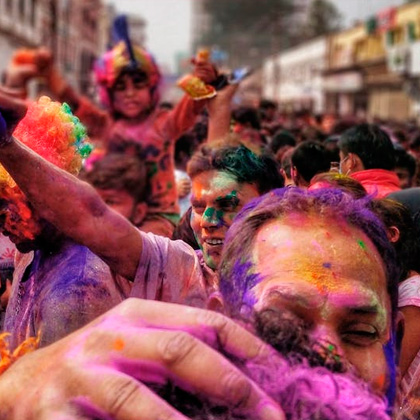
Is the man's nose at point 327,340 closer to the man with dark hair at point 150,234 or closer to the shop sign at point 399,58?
the man with dark hair at point 150,234

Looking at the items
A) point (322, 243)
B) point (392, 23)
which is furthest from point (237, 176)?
point (392, 23)

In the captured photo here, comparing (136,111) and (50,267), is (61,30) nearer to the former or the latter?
(136,111)

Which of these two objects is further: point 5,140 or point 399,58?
point 399,58

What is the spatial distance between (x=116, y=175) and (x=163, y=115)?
1.09 metres

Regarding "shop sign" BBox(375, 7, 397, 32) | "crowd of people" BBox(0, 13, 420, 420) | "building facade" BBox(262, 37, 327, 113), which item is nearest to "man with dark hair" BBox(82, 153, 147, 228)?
"crowd of people" BBox(0, 13, 420, 420)

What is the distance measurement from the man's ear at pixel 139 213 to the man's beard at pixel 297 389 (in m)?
3.43

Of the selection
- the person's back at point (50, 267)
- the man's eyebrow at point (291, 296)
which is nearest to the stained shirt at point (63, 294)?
the person's back at point (50, 267)

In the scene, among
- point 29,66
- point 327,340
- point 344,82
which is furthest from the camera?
point 344,82

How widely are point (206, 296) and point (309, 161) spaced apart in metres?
1.82

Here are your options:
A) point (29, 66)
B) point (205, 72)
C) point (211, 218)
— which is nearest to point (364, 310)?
point (211, 218)

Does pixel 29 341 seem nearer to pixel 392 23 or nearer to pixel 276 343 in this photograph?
pixel 276 343

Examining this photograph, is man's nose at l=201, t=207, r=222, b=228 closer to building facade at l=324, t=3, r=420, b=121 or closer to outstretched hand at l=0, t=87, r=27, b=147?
outstretched hand at l=0, t=87, r=27, b=147

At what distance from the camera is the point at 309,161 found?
367cm

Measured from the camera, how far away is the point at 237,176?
8.96 ft
